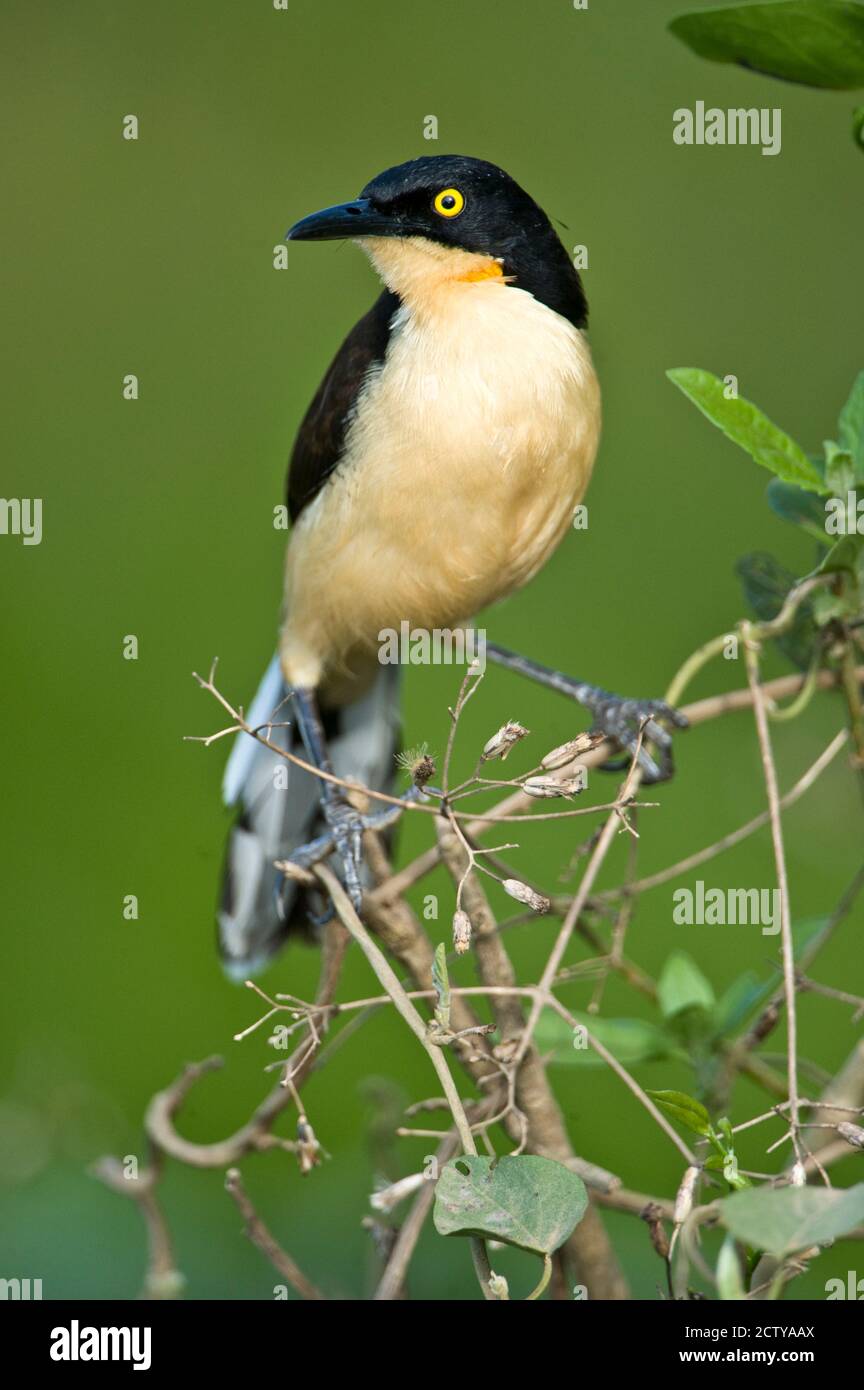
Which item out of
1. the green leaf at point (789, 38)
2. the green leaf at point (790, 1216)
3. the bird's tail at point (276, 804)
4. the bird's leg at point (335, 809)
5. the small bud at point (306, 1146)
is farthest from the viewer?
the bird's tail at point (276, 804)

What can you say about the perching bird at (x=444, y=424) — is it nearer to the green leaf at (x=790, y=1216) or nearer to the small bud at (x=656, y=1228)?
the small bud at (x=656, y=1228)

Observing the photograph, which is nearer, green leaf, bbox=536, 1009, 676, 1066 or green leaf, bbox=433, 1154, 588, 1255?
green leaf, bbox=433, 1154, 588, 1255

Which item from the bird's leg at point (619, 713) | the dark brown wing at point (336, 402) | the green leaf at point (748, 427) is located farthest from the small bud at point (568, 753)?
the dark brown wing at point (336, 402)

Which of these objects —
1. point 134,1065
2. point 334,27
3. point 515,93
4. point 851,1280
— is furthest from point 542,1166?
point 334,27

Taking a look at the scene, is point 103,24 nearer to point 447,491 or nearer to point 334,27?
point 334,27

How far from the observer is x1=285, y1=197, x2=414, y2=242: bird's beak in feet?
7.70

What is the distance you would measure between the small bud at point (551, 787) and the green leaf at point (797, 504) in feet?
2.51

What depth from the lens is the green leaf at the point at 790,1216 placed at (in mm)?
1116

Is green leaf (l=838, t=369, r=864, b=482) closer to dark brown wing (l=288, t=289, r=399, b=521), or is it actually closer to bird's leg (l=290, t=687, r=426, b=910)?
bird's leg (l=290, t=687, r=426, b=910)

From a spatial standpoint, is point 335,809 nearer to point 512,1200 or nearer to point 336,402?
point 336,402

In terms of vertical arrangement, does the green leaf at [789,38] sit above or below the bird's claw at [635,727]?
above

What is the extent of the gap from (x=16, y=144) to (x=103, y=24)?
45 centimetres

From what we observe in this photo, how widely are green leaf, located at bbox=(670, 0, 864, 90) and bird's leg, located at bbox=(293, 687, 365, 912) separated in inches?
40.0

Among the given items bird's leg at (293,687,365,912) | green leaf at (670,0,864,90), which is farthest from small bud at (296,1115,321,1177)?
green leaf at (670,0,864,90)
